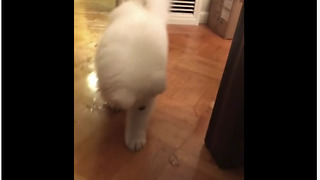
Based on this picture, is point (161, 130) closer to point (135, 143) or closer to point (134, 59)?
point (135, 143)

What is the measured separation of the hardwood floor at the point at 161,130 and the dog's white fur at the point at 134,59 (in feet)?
0.73

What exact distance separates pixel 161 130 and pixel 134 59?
1.63 ft

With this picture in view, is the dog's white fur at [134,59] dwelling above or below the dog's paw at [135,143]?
above

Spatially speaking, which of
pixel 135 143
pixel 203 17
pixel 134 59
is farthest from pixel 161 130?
pixel 203 17

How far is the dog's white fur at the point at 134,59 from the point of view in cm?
77

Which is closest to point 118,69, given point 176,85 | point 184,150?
point 184,150

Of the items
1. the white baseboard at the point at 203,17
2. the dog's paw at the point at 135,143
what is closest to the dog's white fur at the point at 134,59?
the dog's paw at the point at 135,143

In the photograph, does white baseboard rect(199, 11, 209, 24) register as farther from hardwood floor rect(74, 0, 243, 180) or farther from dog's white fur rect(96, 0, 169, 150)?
dog's white fur rect(96, 0, 169, 150)

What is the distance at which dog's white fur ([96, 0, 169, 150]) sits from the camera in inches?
30.4

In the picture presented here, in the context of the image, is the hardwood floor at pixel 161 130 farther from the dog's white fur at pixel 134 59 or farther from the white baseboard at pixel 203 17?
the white baseboard at pixel 203 17

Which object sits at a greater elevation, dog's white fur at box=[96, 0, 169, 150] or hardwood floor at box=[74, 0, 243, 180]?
dog's white fur at box=[96, 0, 169, 150]

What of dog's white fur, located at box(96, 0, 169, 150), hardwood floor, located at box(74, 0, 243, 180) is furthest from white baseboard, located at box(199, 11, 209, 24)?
dog's white fur, located at box(96, 0, 169, 150)

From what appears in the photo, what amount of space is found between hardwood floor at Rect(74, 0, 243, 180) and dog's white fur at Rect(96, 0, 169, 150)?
0.22 m

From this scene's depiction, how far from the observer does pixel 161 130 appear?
1.20 meters
